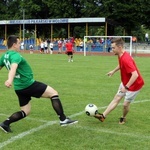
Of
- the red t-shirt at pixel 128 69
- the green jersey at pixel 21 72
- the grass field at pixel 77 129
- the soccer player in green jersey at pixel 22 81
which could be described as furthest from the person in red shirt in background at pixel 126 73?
the green jersey at pixel 21 72

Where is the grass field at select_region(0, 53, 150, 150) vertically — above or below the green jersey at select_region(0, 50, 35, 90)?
below

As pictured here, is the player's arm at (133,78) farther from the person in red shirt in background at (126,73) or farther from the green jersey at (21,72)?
the green jersey at (21,72)

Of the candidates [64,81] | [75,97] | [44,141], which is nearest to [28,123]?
[44,141]

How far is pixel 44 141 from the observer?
5.46 meters

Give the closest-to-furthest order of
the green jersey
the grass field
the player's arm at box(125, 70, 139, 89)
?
the grass field, the green jersey, the player's arm at box(125, 70, 139, 89)

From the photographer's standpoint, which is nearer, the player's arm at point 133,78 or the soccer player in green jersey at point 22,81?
the soccer player in green jersey at point 22,81

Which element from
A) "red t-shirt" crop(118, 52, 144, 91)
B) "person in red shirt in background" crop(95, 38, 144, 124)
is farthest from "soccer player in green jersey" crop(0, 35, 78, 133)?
"red t-shirt" crop(118, 52, 144, 91)

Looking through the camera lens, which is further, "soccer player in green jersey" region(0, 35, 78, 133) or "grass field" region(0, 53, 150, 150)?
"soccer player in green jersey" region(0, 35, 78, 133)

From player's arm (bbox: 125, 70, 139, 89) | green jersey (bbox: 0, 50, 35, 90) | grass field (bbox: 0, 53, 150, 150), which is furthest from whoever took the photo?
player's arm (bbox: 125, 70, 139, 89)

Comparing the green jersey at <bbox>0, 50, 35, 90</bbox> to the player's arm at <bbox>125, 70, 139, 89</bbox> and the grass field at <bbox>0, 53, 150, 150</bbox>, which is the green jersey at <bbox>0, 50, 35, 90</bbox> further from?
the player's arm at <bbox>125, 70, 139, 89</bbox>

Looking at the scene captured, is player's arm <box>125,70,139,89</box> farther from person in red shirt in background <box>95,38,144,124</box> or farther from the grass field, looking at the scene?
the grass field

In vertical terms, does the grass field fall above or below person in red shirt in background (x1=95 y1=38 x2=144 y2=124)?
below

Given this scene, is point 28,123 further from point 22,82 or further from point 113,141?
point 113,141

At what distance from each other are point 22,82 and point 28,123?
1.27 metres
